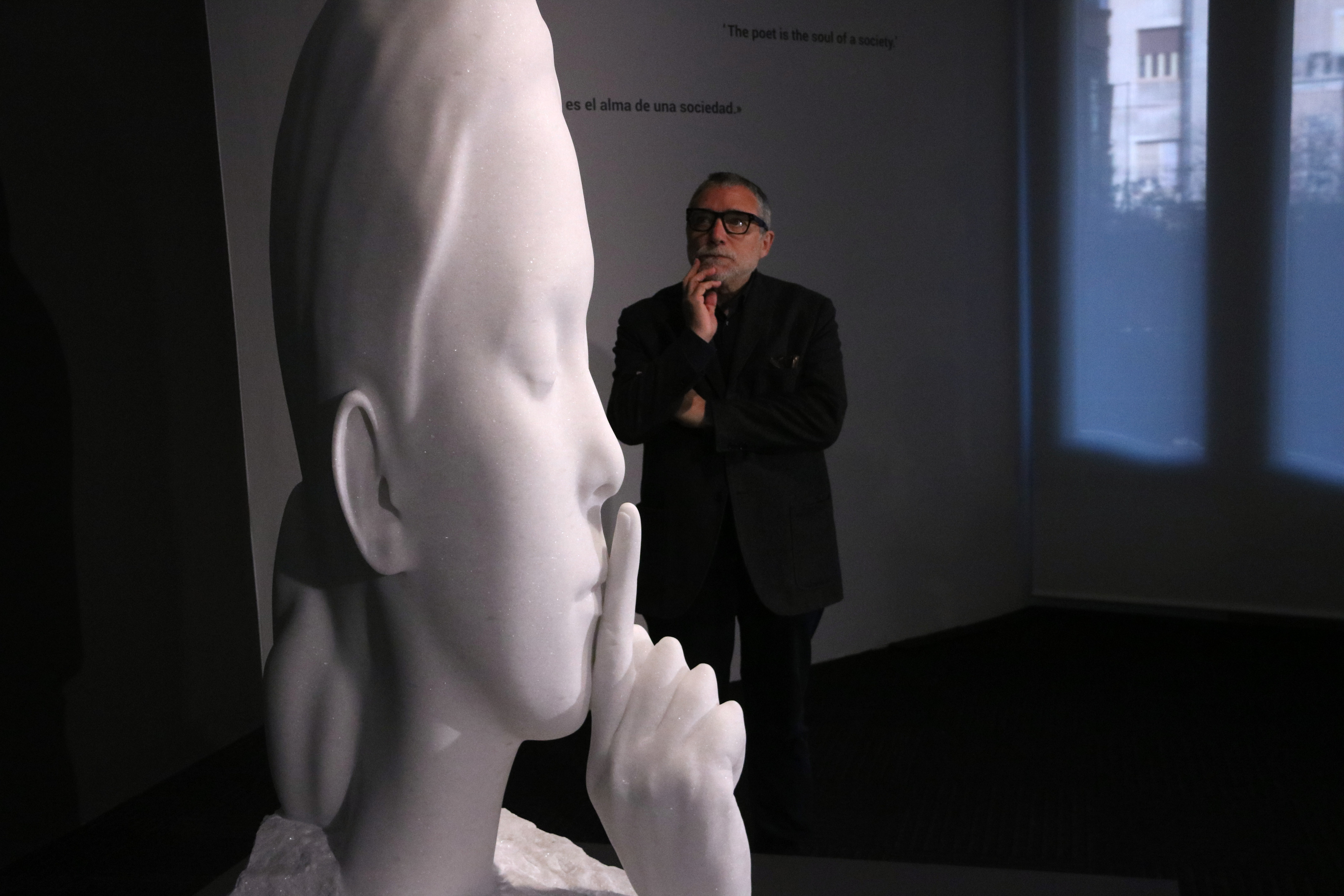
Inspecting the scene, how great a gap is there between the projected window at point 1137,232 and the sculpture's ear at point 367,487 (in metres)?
4.25

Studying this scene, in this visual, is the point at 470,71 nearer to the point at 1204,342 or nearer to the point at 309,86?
the point at 309,86

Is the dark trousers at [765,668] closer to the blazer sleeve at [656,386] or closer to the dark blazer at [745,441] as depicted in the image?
the dark blazer at [745,441]

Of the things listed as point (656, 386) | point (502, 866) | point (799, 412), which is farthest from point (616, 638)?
point (799, 412)

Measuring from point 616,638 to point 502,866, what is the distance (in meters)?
0.39

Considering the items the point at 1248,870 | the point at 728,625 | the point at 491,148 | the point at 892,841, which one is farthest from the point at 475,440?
the point at 1248,870

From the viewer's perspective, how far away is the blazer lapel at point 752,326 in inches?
105

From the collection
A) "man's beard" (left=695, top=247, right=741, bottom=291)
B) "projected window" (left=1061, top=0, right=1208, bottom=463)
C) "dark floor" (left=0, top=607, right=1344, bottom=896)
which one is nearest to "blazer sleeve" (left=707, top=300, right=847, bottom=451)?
"man's beard" (left=695, top=247, right=741, bottom=291)

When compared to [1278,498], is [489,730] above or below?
above

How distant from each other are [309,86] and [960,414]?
3832mm

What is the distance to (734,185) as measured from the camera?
262 centimetres

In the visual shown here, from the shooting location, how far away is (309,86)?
1.13 metres

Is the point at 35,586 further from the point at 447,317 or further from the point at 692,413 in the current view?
the point at 447,317

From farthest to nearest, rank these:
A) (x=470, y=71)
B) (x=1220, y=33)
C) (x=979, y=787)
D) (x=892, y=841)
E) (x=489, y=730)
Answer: (x=1220, y=33), (x=979, y=787), (x=892, y=841), (x=489, y=730), (x=470, y=71)

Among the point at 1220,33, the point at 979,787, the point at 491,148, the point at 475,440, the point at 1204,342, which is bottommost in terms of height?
the point at 979,787
